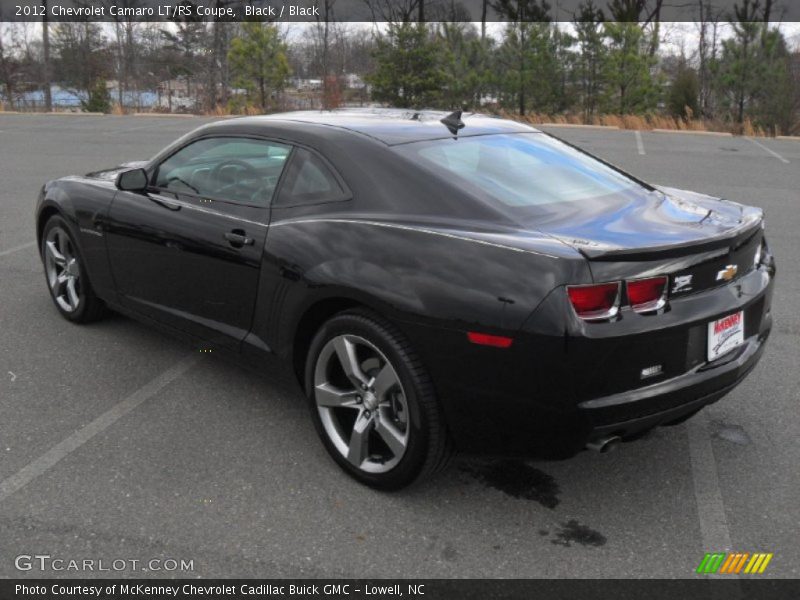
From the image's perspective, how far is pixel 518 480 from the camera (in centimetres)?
332

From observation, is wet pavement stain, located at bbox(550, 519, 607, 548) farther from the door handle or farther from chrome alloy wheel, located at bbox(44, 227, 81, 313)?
chrome alloy wheel, located at bbox(44, 227, 81, 313)

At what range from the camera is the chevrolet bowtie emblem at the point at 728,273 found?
294cm

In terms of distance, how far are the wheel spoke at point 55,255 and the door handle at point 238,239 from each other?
2052mm

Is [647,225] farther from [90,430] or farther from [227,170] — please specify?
[90,430]

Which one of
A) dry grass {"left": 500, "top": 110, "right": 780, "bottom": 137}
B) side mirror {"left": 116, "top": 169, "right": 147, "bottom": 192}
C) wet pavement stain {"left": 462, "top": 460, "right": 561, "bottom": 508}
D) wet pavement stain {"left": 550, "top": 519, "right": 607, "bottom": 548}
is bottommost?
wet pavement stain {"left": 550, "top": 519, "right": 607, "bottom": 548}

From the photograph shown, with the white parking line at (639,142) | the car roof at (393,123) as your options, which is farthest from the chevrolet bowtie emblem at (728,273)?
the white parking line at (639,142)

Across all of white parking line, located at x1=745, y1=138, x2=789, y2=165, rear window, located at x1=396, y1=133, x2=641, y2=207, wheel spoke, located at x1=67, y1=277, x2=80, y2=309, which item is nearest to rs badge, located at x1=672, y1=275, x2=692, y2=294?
rear window, located at x1=396, y1=133, x2=641, y2=207

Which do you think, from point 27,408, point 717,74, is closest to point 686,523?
point 27,408

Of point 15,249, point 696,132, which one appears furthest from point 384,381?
point 696,132

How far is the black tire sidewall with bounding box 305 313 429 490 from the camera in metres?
2.92

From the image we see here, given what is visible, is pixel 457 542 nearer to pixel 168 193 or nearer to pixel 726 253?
pixel 726 253

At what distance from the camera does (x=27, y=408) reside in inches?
157
